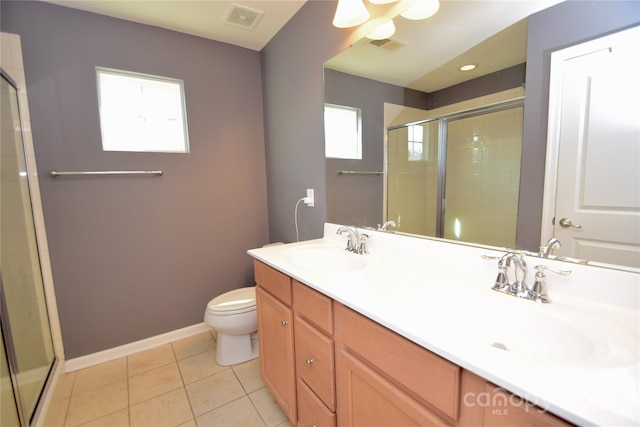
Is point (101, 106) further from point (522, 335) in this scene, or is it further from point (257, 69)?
point (522, 335)

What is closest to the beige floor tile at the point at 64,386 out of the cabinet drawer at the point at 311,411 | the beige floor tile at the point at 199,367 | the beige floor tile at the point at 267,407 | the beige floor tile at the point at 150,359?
the beige floor tile at the point at 150,359

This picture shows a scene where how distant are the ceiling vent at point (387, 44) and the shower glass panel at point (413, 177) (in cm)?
Answer: 39

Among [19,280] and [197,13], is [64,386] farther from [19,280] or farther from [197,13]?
[197,13]

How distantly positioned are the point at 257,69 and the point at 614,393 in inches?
106

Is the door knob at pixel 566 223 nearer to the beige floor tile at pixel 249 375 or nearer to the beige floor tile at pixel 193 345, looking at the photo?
the beige floor tile at pixel 249 375

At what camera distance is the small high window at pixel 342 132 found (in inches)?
64.1

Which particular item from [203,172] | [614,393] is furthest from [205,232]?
[614,393]

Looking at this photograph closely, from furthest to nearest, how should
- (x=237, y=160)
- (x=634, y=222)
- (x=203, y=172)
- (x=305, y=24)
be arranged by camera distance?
(x=237, y=160) → (x=203, y=172) → (x=305, y=24) → (x=634, y=222)

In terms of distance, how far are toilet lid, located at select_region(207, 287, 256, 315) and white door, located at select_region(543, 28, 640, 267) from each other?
64.9 inches

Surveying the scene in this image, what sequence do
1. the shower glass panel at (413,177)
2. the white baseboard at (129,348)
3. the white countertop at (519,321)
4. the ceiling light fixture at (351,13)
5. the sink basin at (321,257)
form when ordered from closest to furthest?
1. the white countertop at (519,321)
2. the shower glass panel at (413,177)
3. the ceiling light fixture at (351,13)
4. the sink basin at (321,257)
5. the white baseboard at (129,348)

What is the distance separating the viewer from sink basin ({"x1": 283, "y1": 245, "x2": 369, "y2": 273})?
4.76 feet

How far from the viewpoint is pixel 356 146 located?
1.64 metres

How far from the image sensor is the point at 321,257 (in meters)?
1.55

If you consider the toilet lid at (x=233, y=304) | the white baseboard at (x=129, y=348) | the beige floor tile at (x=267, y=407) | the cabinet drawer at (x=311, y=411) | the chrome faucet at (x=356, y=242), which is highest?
the chrome faucet at (x=356, y=242)
